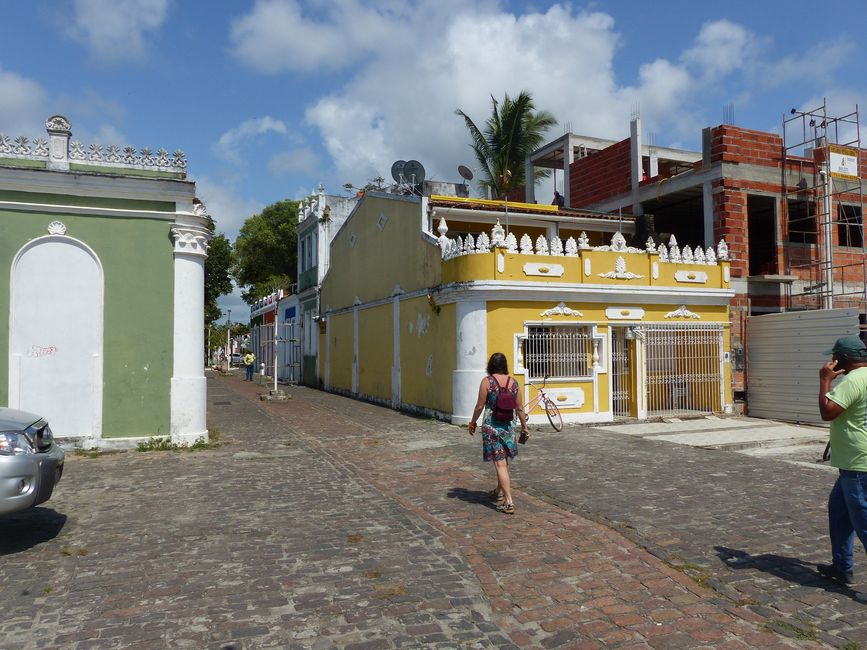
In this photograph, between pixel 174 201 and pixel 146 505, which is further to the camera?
pixel 174 201

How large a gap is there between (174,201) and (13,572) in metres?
7.10

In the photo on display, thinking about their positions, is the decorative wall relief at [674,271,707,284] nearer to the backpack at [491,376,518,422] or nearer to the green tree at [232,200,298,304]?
the backpack at [491,376,518,422]

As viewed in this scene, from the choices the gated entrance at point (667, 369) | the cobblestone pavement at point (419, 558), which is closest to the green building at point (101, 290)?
the cobblestone pavement at point (419, 558)

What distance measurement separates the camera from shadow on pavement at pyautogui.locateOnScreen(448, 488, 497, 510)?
711 cm

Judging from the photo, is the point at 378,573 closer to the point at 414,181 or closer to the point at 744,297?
the point at 744,297

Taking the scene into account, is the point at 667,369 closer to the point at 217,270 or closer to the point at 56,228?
the point at 56,228

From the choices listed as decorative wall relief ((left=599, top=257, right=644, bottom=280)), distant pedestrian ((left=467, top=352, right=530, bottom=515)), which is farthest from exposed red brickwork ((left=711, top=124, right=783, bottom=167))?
distant pedestrian ((left=467, top=352, right=530, bottom=515))

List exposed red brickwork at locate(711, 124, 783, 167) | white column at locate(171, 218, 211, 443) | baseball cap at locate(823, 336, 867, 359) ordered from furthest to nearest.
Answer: exposed red brickwork at locate(711, 124, 783, 167), white column at locate(171, 218, 211, 443), baseball cap at locate(823, 336, 867, 359)

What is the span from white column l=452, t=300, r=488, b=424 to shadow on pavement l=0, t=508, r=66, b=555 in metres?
8.31

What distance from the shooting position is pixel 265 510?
269 inches

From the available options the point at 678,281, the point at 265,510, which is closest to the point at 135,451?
the point at 265,510

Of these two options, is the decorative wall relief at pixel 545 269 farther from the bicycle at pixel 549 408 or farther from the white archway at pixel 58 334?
the white archway at pixel 58 334

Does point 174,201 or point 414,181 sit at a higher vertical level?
point 414,181

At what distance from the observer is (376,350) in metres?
19.5
